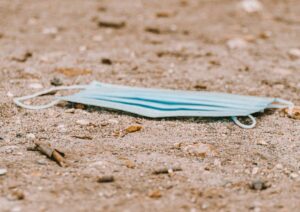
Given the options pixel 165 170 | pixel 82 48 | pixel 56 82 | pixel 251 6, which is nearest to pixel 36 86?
pixel 56 82

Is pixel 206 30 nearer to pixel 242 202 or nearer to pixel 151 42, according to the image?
pixel 151 42

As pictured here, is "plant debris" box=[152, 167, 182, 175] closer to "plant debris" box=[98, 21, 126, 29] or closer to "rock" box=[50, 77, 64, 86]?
"rock" box=[50, 77, 64, 86]

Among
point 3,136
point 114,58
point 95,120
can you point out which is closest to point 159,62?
point 114,58

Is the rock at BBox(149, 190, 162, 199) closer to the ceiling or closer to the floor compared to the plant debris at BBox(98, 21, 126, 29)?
closer to the floor

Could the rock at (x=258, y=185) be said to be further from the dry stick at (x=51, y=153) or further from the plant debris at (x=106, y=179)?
the dry stick at (x=51, y=153)

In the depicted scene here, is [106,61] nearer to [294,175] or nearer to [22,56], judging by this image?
[22,56]

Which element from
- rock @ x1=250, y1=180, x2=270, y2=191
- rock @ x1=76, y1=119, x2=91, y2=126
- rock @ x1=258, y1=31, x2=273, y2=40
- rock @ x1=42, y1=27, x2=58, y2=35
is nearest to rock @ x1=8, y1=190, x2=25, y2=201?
rock @ x1=76, y1=119, x2=91, y2=126
